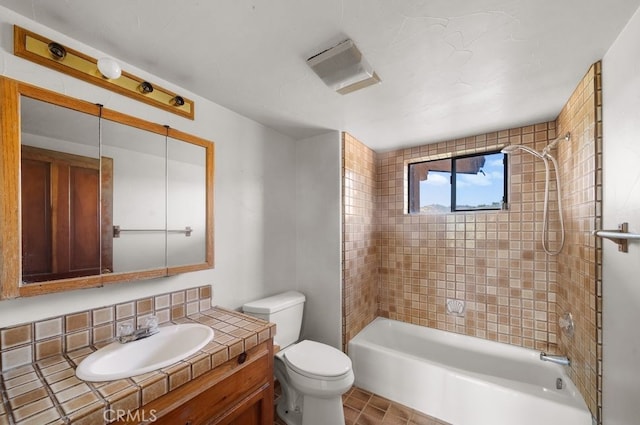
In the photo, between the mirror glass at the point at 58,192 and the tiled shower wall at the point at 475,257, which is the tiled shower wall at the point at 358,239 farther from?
the mirror glass at the point at 58,192

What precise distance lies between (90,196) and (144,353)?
0.77 metres

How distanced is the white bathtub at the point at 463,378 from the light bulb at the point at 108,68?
2352 mm

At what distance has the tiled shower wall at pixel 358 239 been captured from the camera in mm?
2223

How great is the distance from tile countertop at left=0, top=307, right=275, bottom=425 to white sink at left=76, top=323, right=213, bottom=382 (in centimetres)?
3

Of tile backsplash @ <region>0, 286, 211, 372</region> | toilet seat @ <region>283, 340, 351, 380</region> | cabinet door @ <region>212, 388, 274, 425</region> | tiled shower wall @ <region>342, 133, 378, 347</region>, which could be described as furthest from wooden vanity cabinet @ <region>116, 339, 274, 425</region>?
tiled shower wall @ <region>342, 133, 378, 347</region>

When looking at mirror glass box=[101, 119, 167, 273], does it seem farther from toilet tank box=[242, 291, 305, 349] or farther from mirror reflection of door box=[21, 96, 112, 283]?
toilet tank box=[242, 291, 305, 349]

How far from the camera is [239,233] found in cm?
192

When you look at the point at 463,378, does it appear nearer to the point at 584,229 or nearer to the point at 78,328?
the point at 584,229

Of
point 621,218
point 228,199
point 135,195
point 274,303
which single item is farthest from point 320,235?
point 621,218

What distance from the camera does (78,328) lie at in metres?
1.15

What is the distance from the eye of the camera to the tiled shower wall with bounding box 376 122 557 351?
205 centimetres

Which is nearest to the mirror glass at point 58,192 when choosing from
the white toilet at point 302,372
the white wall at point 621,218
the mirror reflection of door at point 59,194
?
the mirror reflection of door at point 59,194

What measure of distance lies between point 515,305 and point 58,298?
2.93 m

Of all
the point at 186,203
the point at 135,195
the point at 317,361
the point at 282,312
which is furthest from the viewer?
the point at 282,312
